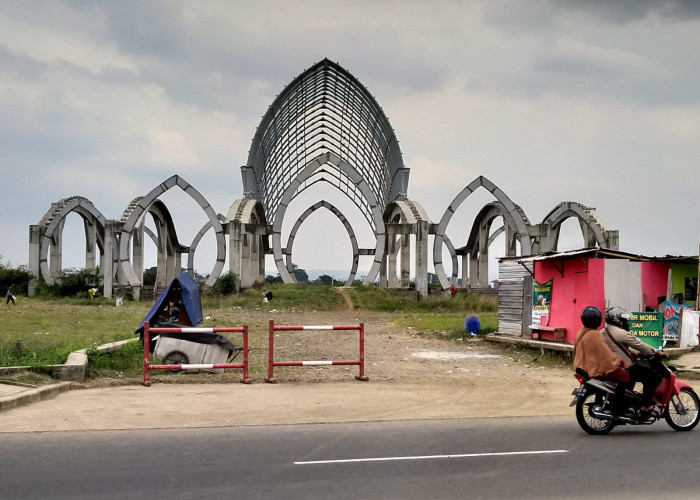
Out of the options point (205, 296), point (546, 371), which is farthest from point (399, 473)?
point (205, 296)

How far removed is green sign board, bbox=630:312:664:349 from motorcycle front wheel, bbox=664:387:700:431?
9.02 meters

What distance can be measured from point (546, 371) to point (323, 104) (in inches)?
2487

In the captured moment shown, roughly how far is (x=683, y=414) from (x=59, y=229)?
54510 millimetres

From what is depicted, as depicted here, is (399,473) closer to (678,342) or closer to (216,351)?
(216,351)

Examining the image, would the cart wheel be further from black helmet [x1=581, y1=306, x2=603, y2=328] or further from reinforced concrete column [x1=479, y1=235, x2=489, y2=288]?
reinforced concrete column [x1=479, y1=235, x2=489, y2=288]

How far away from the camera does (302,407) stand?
11.5 metres

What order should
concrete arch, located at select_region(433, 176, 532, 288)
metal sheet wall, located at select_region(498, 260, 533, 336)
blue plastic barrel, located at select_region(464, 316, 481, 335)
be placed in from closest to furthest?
1. metal sheet wall, located at select_region(498, 260, 533, 336)
2. blue plastic barrel, located at select_region(464, 316, 481, 335)
3. concrete arch, located at select_region(433, 176, 532, 288)

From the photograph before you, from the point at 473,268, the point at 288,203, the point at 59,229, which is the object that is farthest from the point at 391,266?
the point at 59,229

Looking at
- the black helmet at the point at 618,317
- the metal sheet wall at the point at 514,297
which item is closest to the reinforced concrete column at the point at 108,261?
the metal sheet wall at the point at 514,297

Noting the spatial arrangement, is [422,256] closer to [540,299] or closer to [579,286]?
[540,299]

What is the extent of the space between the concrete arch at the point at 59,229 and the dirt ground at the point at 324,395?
39333 millimetres

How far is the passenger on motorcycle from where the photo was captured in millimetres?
9531

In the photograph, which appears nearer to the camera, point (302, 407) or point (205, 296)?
point (302, 407)

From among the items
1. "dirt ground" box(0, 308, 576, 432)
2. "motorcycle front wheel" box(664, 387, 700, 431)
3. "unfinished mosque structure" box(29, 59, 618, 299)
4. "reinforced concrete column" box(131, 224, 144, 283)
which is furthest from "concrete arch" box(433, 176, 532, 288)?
"motorcycle front wheel" box(664, 387, 700, 431)
